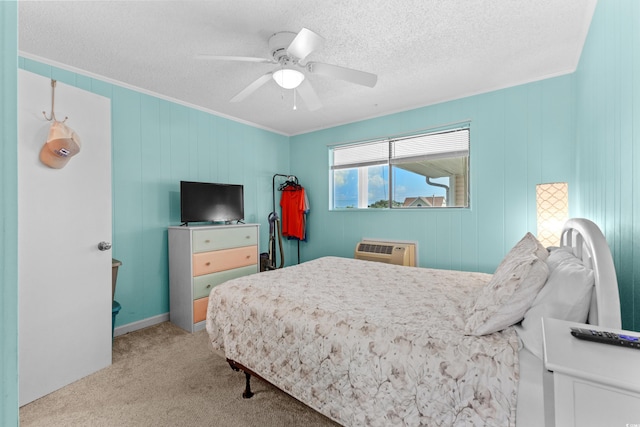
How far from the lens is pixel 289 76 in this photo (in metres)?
2.16

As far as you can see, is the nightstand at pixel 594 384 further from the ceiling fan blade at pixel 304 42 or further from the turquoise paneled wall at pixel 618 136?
the ceiling fan blade at pixel 304 42

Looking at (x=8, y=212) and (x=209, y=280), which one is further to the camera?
(x=209, y=280)

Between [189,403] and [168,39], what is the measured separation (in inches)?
105

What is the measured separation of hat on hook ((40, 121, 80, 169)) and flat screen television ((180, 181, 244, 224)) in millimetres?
1260

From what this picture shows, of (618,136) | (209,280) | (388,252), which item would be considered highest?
(618,136)

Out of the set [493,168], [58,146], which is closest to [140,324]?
[58,146]

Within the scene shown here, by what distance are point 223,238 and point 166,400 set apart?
5.76 ft

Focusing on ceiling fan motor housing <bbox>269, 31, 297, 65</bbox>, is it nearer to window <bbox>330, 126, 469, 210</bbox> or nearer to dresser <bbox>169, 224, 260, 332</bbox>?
dresser <bbox>169, 224, 260, 332</bbox>

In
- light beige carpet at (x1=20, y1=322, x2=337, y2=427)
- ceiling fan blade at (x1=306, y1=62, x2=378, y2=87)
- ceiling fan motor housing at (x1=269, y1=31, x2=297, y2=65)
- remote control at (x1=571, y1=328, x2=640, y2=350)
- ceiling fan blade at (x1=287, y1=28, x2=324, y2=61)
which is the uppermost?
ceiling fan motor housing at (x1=269, y1=31, x2=297, y2=65)

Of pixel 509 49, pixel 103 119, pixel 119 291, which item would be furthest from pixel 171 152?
pixel 509 49

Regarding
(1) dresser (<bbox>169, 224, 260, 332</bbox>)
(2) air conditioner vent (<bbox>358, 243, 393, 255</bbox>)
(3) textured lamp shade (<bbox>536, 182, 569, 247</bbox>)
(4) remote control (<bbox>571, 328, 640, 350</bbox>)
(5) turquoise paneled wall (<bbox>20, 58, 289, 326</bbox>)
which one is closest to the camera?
(4) remote control (<bbox>571, 328, 640, 350</bbox>)

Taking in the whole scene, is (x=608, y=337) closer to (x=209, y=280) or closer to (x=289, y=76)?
(x=289, y=76)

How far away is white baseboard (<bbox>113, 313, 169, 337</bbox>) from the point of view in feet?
9.58

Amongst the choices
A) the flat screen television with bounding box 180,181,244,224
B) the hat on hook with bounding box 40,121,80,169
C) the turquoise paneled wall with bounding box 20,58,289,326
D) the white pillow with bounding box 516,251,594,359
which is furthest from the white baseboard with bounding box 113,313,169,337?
the white pillow with bounding box 516,251,594,359
